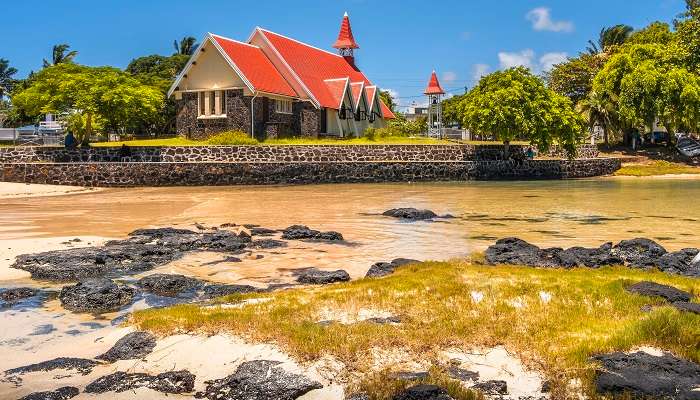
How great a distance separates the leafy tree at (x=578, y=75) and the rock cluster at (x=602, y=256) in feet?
183

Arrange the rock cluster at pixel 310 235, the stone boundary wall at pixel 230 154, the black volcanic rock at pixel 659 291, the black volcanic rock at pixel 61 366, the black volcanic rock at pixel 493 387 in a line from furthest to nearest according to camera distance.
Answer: the stone boundary wall at pixel 230 154 → the rock cluster at pixel 310 235 → the black volcanic rock at pixel 659 291 → the black volcanic rock at pixel 61 366 → the black volcanic rock at pixel 493 387

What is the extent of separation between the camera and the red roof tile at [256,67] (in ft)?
144

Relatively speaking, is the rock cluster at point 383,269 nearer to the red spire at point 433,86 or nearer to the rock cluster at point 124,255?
the rock cluster at point 124,255

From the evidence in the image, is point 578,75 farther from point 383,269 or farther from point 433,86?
point 383,269

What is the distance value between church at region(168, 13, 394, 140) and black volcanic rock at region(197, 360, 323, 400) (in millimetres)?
38193

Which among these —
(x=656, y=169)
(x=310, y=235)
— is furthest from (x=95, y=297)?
(x=656, y=169)

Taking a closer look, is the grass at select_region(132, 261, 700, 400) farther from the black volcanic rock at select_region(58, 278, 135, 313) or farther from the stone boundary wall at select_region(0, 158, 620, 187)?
the stone boundary wall at select_region(0, 158, 620, 187)

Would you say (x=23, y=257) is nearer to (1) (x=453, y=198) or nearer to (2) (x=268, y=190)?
(1) (x=453, y=198)

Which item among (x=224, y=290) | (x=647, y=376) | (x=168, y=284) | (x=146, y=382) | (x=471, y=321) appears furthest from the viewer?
(x=168, y=284)

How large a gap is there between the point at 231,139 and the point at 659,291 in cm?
3605

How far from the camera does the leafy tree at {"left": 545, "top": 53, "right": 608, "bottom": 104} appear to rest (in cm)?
6481

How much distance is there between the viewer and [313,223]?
63.6ft

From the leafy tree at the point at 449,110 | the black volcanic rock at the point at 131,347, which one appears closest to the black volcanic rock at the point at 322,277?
the black volcanic rock at the point at 131,347

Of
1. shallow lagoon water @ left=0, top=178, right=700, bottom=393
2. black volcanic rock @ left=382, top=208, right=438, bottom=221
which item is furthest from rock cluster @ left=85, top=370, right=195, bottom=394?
black volcanic rock @ left=382, top=208, right=438, bottom=221
